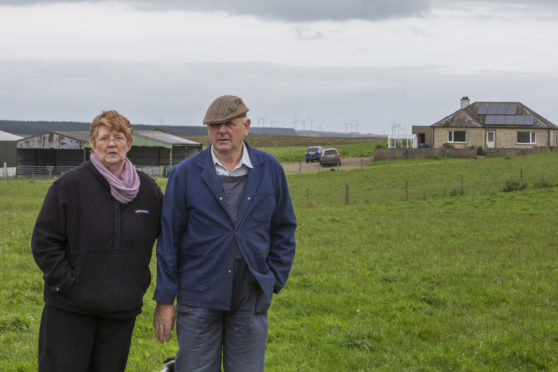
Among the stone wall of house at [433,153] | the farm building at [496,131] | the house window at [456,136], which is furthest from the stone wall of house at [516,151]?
the house window at [456,136]

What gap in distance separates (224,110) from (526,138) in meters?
64.0

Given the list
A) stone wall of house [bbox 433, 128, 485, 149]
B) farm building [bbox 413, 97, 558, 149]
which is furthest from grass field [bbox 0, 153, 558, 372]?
farm building [bbox 413, 97, 558, 149]

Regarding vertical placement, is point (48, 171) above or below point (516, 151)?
below

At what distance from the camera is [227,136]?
13.6ft

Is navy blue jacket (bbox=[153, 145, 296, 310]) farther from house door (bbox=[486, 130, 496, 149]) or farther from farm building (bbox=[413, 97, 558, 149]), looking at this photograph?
house door (bbox=[486, 130, 496, 149])

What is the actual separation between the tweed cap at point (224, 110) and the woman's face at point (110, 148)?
616 millimetres

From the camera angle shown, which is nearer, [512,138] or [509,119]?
[512,138]

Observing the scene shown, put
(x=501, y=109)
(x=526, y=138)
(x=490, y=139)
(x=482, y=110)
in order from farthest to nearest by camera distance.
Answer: (x=482, y=110) → (x=501, y=109) → (x=526, y=138) → (x=490, y=139)

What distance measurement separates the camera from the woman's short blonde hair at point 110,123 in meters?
4.10

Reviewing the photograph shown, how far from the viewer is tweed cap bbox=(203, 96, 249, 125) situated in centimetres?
410

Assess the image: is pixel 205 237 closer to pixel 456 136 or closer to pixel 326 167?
pixel 326 167

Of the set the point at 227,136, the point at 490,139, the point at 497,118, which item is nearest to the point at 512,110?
the point at 497,118

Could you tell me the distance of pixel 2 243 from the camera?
13.0m

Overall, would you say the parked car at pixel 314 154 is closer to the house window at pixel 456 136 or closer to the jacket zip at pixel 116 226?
the house window at pixel 456 136
